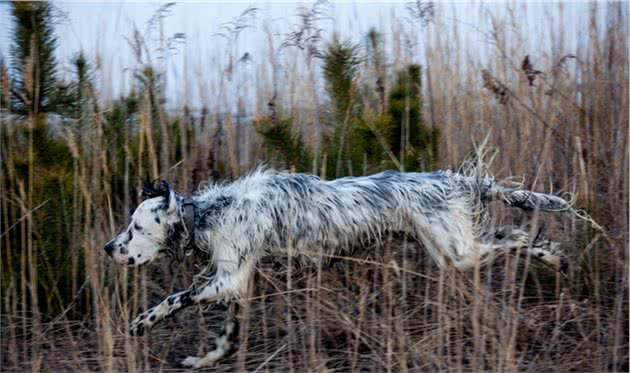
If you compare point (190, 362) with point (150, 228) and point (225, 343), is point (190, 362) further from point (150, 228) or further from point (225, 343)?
point (150, 228)

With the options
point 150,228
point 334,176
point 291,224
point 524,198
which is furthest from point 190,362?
point 524,198

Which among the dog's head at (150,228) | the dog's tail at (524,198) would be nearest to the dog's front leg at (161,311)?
the dog's head at (150,228)

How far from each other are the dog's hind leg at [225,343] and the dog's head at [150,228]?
514 mm

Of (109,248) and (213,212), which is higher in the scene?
(213,212)

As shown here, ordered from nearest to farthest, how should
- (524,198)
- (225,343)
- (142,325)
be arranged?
(142,325), (225,343), (524,198)

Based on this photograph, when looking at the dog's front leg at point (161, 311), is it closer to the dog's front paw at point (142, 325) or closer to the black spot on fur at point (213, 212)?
the dog's front paw at point (142, 325)

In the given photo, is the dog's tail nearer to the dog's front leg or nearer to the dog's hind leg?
the dog's hind leg

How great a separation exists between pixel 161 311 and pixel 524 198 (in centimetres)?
207

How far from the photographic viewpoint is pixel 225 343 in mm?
4281

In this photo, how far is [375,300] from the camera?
4367 millimetres

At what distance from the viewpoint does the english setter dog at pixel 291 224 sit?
416 cm

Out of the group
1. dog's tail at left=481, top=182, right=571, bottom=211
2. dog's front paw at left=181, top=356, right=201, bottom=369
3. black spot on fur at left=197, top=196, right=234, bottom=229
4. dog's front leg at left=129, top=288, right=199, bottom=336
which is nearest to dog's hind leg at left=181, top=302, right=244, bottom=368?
dog's front paw at left=181, top=356, right=201, bottom=369

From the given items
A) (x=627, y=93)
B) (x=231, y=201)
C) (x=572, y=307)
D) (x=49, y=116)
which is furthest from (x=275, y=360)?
(x=627, y=93)

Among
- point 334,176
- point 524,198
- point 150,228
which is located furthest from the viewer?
point 334,176
